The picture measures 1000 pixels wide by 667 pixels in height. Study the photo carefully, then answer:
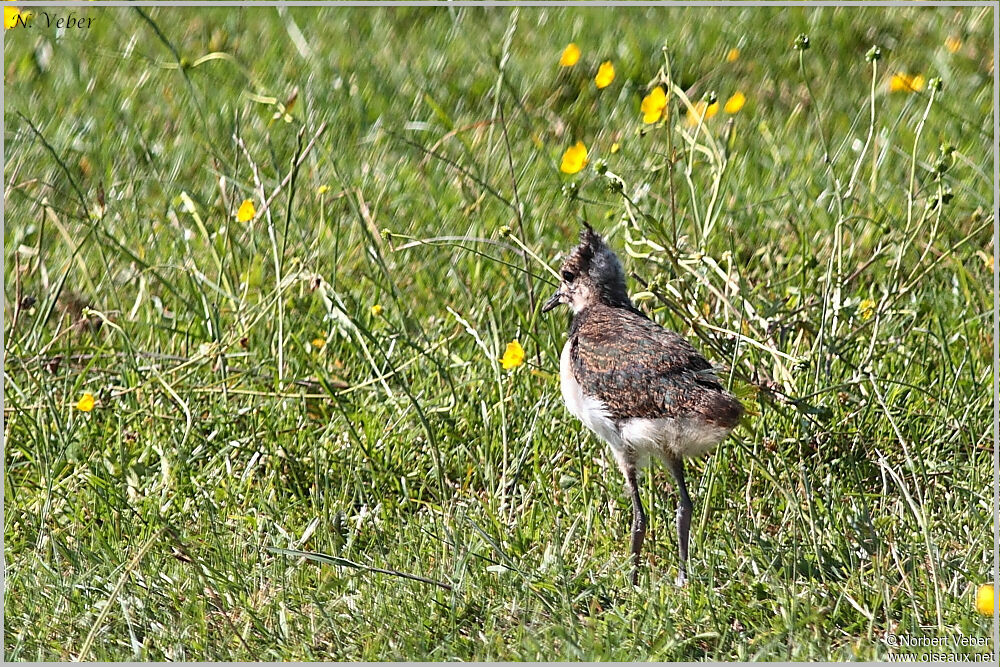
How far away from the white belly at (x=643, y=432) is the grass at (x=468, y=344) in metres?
0.28

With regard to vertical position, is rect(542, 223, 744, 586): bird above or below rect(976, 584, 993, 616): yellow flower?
above

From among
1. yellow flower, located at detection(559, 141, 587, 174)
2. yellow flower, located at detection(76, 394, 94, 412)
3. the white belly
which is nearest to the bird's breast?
the white belly

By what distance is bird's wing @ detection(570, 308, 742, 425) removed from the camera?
141 inches

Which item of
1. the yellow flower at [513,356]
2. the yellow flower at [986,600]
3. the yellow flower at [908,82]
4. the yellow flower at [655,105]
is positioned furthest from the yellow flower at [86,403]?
the yellow flower at [908,82]

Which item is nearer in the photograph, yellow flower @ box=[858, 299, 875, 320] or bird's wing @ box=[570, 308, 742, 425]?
bird's wing @ box=[570, 308, 742, 425]

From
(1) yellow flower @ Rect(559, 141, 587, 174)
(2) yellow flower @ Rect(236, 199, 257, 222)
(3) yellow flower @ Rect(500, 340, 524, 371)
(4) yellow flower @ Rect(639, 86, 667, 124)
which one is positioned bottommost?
(3) yellow flower @ Rect(500, 340, 524, 371)

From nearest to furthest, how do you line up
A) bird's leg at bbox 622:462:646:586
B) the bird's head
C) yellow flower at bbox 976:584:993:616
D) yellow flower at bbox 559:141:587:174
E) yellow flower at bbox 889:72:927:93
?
yellow flower at bbox 976:584:993:616 < bird's leg at bbox 622:462:646:586 < the bird's head < yellow flower at bbox 559:141:587:174 < yellow flower at bbox 889:72:927:93

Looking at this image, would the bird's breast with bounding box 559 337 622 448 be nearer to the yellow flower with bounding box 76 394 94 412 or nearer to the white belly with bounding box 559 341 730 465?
the white belly with bounding box 559 341 730 465

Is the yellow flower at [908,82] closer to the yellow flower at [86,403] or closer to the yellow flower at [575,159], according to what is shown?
the yellow flower at [575,159]

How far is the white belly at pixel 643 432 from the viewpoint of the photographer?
3586mm

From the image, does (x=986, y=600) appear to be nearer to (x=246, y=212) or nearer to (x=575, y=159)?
(x=575, y=159)

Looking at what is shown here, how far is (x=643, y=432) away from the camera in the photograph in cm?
368

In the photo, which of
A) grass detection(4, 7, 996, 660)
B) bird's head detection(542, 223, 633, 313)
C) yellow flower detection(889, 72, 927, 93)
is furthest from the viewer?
yellow flower detection(889, 72, 927, 93)

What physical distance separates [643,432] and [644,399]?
0.34 feet
